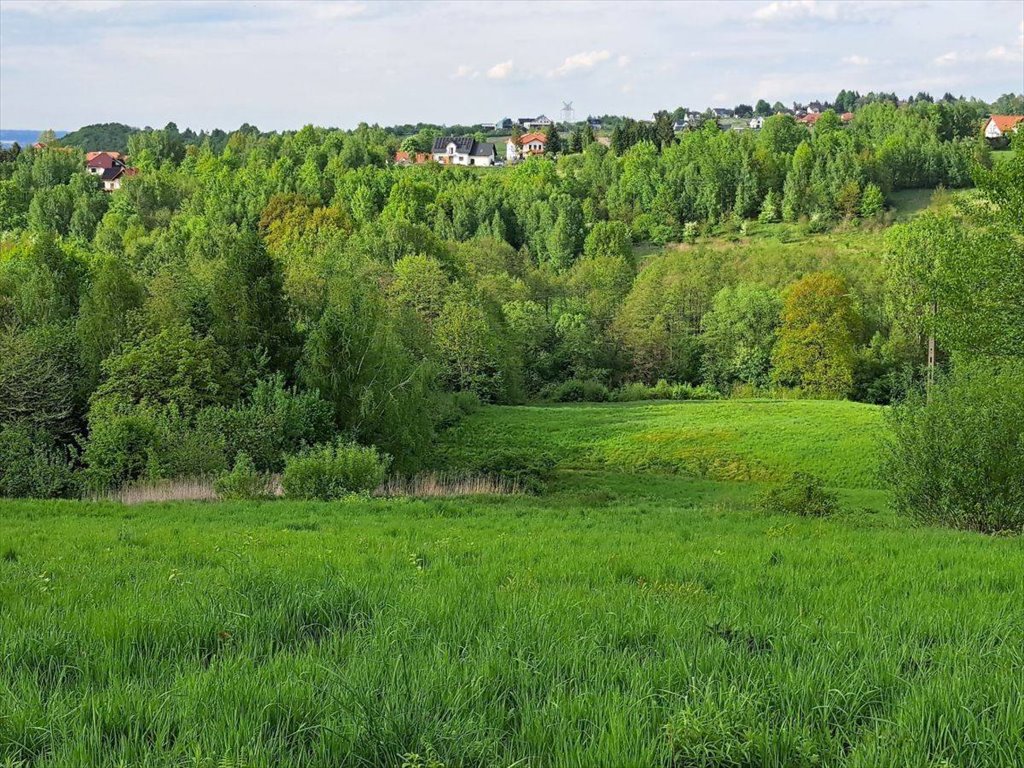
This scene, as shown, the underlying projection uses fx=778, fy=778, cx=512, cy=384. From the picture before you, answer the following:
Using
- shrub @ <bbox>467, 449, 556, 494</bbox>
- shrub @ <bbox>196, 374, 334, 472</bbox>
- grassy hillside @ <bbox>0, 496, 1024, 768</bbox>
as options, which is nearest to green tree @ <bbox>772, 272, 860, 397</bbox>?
shrub @ <bbox>467, 449, 556, 494</bbox>

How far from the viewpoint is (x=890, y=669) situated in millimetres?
4348

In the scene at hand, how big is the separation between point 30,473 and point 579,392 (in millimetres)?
52860

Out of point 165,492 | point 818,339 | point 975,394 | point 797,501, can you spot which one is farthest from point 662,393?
point 165,492

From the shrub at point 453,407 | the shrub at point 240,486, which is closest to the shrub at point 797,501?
the shrub at point 240,486

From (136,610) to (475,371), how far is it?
200ft

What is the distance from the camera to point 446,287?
69.6m

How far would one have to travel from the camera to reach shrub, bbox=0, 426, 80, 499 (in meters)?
25.8

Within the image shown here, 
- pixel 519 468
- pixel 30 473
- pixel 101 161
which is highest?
pixel 101 161

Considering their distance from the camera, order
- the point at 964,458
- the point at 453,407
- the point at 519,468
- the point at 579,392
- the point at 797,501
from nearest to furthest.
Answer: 1. the point at 964,458
2. the point at 797,501
3. the point at 519,468
4. the point at 453,407
5. the point at 579,392

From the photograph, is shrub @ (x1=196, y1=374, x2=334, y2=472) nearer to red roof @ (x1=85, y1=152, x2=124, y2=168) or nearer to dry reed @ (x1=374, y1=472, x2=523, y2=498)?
dry reed @ (x1=374, y1=472, x2=523, y2=498)

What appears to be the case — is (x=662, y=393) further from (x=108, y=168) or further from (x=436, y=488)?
(x=108, y=168)

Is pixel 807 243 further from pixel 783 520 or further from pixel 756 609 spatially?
pixel 756 609

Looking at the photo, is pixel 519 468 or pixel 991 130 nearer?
pixel 519 468

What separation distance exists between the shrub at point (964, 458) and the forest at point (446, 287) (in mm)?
7167
